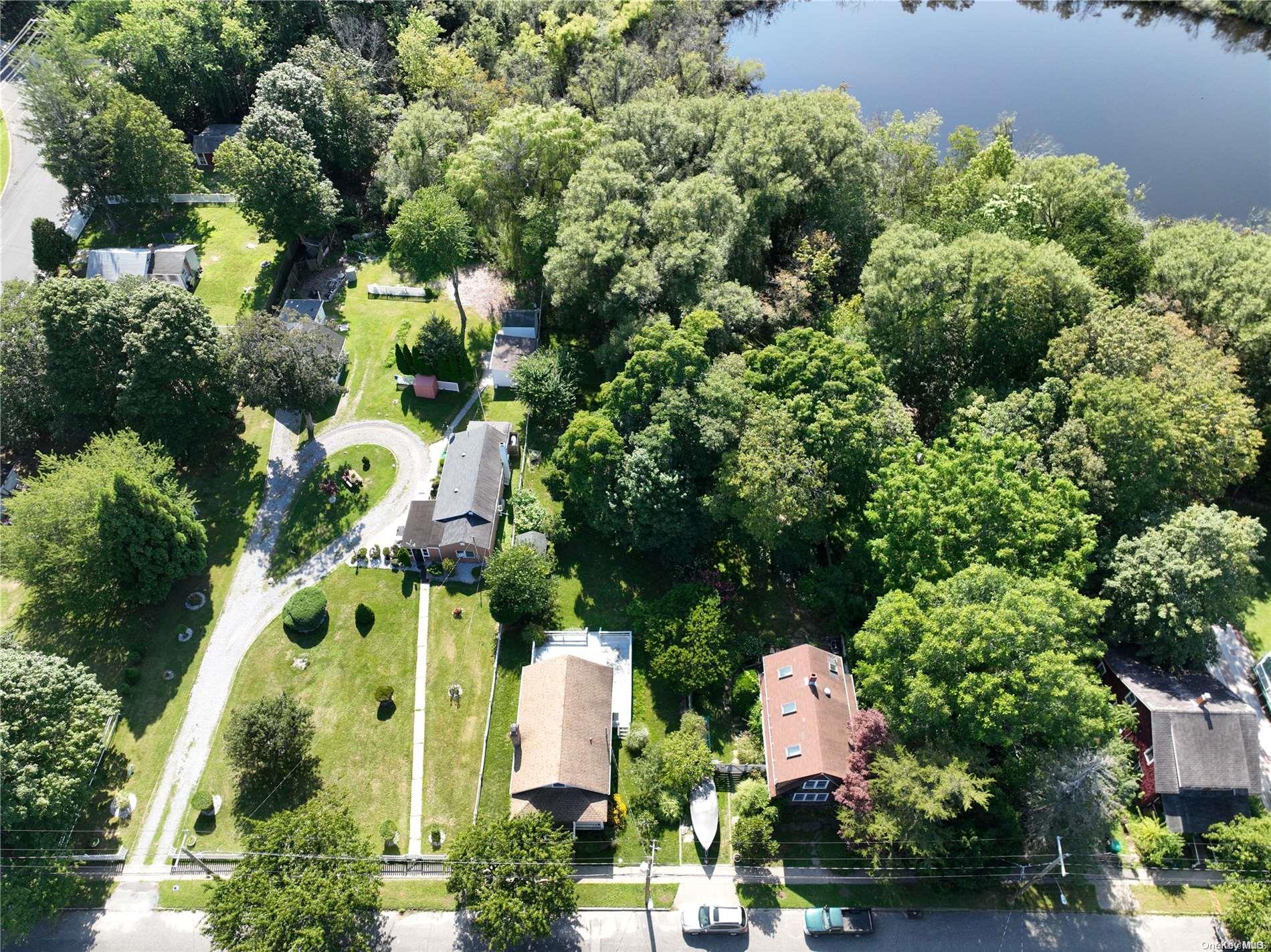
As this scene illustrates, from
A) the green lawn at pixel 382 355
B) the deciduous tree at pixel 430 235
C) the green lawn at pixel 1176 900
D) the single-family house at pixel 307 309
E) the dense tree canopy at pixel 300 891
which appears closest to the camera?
the dense tree canopy at pixel 300 891

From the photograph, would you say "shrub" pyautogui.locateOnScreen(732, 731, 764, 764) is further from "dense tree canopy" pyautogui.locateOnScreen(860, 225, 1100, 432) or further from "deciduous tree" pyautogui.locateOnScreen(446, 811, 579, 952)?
"dense tree canopy" pyautogui.locateOnScreen(860, 225, 1100, 432)

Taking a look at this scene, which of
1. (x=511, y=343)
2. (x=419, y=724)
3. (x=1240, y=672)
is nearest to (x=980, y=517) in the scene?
(x=1240, y=672)

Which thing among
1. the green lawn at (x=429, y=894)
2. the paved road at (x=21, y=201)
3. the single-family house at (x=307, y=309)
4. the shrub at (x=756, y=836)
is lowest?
the green lawn at (x=429, y=894)

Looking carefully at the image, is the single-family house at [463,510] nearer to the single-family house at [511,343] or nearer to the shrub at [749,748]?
the single-family house at [511,343]

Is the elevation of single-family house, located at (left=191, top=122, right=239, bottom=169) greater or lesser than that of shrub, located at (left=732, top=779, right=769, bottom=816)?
greater

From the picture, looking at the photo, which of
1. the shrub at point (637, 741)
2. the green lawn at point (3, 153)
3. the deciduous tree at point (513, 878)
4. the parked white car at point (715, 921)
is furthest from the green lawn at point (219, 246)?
the parked white car at point (715, 921)

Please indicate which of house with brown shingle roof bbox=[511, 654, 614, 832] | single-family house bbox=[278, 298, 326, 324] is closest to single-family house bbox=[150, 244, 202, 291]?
single-family house bbox=[278, 298, 326, 324]

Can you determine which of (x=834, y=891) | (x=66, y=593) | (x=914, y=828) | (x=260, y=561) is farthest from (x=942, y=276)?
(x=66, y=593)
